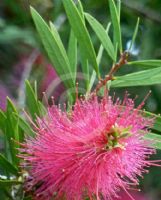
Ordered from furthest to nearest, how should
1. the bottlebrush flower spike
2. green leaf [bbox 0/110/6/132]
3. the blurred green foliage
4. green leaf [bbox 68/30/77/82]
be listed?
the blurred green foliage < green leaf [bbox 68/30/77/82] < green leaf [bbox 0/110/6/132] < the bottlebrush flower spike

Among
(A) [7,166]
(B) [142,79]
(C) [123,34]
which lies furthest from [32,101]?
(C) [123,34]

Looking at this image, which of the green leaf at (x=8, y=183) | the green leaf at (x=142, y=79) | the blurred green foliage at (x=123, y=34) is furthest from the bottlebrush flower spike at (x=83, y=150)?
the blurred green foliage at (x=123, y=34)

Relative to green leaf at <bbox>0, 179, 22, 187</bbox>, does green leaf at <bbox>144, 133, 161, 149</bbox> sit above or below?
above

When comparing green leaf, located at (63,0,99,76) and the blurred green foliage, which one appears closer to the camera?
green leaf, located at (63,0,99,76)

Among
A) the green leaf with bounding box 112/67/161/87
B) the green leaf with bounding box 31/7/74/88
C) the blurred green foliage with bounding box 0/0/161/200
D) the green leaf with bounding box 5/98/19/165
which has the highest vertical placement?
the blurred green foliage with bounding box 0/0/161/200

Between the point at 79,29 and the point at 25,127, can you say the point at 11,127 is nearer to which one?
the point at 25,127

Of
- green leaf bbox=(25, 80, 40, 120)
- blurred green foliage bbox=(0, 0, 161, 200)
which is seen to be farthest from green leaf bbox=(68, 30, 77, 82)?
blurred green foliage bbox=(0, 0, 161, 200)

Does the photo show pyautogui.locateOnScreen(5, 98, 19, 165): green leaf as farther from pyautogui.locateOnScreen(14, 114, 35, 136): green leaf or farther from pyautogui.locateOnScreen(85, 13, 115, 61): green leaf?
pyautogui.locateOnScreen(85, 13, 115, 61): green leaf

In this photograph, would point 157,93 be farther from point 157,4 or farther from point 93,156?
point 93,156
